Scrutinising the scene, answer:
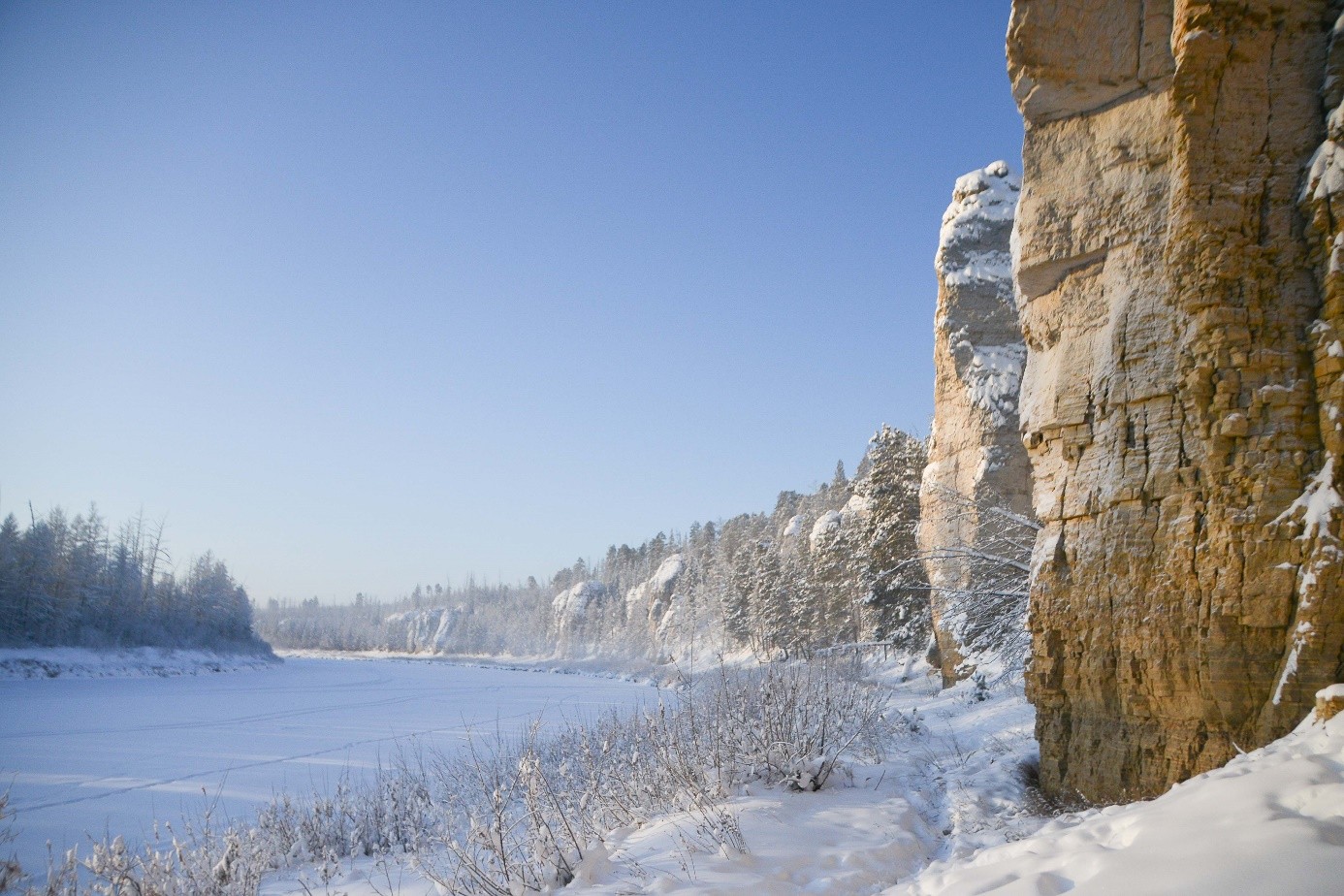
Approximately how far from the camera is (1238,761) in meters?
4.21

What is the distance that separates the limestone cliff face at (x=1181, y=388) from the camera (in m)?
4.98

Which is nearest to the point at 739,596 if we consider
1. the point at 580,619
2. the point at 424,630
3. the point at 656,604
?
the point at 656,604

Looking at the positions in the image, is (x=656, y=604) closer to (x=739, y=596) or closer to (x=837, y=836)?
(x=739, y=596)

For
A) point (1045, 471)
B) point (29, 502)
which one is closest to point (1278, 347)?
point (1045, 471)

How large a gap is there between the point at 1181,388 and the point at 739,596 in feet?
120

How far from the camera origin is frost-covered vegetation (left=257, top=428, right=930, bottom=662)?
960 inches

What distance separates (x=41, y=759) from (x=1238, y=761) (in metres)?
20.6

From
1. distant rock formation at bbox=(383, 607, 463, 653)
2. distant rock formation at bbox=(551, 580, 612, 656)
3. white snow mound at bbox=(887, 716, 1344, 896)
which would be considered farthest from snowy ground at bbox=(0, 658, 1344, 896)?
distant rock formation at bbox=(383, 607, 463, 653)

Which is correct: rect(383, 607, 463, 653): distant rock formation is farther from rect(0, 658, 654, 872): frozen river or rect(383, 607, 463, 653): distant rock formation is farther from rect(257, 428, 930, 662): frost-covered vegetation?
rect(0, 658, 654, 872): frozen river

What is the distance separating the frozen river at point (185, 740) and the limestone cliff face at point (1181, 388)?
781 centimetres

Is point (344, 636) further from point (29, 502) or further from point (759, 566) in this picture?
point (759, 566)

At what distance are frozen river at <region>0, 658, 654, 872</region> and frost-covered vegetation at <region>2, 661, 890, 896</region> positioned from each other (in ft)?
2.77

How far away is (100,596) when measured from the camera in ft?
152

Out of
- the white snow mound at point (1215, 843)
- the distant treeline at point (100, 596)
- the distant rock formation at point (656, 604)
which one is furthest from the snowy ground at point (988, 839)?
the distant rock formation at point (656, 604)
